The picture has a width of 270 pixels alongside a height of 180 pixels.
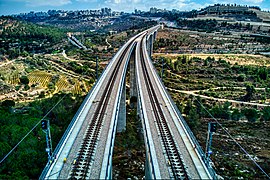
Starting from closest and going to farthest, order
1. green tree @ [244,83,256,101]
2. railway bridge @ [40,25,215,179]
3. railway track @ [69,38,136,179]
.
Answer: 1. railway track @ [69,38,136,179]
2. railway bridge @ [40,25,215,179]
3. green tree @ [244,83,256,101]

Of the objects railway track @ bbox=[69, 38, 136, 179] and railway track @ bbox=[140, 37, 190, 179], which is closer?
railway track @ bbox=[69, 38, 136, 179]

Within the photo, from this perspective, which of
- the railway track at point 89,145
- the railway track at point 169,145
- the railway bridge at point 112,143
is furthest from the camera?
the railway track at point 169,145

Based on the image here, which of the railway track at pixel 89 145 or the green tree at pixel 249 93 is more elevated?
the railway track at pixel 89 145

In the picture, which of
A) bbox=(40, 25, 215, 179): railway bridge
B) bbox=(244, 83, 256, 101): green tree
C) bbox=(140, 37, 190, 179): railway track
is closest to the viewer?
bbox=(40, 25, 215, 179): railway bridge

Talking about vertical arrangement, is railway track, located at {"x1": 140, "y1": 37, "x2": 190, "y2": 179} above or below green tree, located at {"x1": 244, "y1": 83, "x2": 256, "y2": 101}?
above

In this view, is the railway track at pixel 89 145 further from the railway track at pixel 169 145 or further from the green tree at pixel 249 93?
the green tree at pixel 249 93

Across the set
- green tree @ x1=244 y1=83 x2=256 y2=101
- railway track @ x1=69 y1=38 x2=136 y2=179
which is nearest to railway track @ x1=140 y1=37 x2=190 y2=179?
railway track @ x1=69 y1=38 x2=136 y2=179

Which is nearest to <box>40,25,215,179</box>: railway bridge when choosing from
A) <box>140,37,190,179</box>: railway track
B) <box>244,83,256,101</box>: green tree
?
<box>140,37,190,179</box>: railway track

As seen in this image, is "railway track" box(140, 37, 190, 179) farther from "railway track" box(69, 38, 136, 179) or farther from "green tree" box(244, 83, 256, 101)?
"green tree" box(244, 83, 256, 101)

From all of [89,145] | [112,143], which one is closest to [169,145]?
[112,143]

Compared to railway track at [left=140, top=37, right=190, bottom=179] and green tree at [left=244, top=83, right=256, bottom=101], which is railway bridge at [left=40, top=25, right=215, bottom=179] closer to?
railway track at [left=140, top=37, right=190, bottom=179]

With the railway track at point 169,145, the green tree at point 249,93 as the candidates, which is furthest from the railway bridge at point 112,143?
the green tree at point 249,93

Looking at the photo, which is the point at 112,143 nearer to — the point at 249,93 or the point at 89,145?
the point at 89,145
